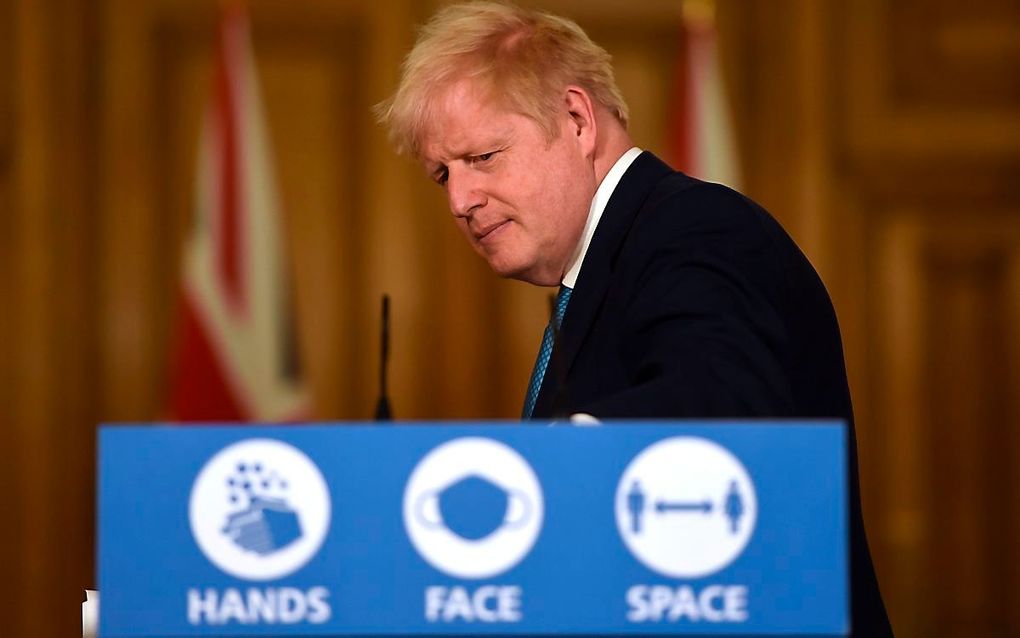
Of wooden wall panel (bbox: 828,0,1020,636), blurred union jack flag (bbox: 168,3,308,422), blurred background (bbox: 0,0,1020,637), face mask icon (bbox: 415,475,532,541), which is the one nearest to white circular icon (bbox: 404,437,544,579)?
face mask icon (bbox: 415,475,532,541)

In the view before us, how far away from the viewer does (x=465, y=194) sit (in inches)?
80.4

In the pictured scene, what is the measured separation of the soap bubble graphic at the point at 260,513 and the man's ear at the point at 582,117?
1.03 metres

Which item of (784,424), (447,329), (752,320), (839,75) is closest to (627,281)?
(752,320)

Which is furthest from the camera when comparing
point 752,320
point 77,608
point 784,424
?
point 77,608

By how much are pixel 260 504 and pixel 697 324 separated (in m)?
0.57

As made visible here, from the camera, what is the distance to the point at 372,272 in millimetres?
4441

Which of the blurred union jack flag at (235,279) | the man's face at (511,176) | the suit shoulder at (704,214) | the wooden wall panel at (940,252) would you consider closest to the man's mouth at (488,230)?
the man's face at (511,176)

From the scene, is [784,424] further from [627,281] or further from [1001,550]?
[1001,550]

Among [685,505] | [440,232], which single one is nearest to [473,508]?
[685,505]

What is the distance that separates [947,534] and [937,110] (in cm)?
146

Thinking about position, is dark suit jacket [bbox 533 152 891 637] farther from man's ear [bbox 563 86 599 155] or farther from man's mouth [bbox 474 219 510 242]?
man's mouth [bbox 474 219 510 242]

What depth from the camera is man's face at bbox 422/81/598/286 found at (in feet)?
6.46

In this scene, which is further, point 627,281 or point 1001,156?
point 1001,156

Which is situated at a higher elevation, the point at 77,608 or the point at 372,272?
the point at 372,272
